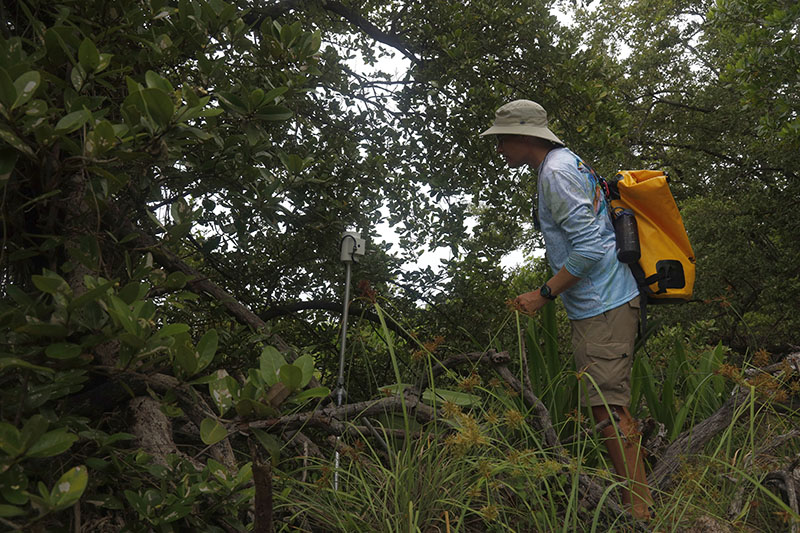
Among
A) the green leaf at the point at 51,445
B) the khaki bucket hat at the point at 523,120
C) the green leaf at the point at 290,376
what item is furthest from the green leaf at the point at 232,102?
the khaki bucket hat at the point at 523,120

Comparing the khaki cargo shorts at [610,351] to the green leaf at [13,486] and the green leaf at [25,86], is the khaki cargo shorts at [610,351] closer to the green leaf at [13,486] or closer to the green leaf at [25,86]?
the green leaf at [13,486]

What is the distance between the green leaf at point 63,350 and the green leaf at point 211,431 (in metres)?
0.30

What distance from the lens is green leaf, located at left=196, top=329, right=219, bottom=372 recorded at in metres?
1.47

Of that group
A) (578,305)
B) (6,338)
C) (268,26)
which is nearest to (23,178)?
(6,338)

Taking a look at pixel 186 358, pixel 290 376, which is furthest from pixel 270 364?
pixel 186 358

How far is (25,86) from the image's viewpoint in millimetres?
1286

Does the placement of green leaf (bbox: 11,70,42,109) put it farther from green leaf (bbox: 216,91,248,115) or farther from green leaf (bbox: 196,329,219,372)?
green leaf (bbox: 216,91,248,115)

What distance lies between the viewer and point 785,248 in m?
8.70

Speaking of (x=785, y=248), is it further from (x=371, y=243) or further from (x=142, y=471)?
(x=142, y=471)

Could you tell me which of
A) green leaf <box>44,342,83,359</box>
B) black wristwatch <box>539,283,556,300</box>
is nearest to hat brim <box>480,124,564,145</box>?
black wristwatch <box>539,283,556,300</box>

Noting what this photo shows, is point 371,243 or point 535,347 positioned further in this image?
point 371,243

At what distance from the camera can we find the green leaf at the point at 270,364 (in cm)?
144

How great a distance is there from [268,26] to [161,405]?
57.6 inches

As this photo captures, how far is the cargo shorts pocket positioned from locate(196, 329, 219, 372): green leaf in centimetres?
180
